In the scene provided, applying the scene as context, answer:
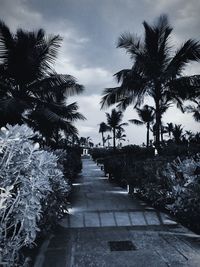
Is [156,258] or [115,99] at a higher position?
[115,99]

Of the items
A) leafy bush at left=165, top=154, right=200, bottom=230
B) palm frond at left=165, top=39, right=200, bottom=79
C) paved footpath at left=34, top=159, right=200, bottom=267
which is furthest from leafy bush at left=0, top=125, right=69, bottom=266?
palm frond at left=165, top=39, right=200, bottom=79

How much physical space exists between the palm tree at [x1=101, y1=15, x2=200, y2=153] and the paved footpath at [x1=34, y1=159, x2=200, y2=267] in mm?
7996

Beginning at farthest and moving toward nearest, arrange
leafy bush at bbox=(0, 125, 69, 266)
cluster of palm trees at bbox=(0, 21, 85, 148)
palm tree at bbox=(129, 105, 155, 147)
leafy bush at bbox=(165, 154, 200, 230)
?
palm tree at bbox=(129, 105, 155, 147) < cluster of palm trees at bbox=(0, 21, 85, 148) < leafy bush at bbox=(165, 154, 200, 230) < leafy bush at bbox=(0, 125, 69, 266)

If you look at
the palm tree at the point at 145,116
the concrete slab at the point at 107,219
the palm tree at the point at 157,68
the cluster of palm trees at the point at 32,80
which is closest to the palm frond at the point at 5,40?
the cluster of palm trees at the point at 32,80

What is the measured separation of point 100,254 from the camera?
4801mm

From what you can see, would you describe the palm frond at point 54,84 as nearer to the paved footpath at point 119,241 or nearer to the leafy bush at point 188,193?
the paved footpath at point 119,241

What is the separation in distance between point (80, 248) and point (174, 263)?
1595mm

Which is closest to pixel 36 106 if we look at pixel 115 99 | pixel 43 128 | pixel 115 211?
pixel 43 128

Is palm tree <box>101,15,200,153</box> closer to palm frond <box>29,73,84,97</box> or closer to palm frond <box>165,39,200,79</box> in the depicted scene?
palm frond <box>165,39,200,79</box>

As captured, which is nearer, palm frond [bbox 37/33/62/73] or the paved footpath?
the paved footpath

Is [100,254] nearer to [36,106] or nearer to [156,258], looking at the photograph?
[156,258]

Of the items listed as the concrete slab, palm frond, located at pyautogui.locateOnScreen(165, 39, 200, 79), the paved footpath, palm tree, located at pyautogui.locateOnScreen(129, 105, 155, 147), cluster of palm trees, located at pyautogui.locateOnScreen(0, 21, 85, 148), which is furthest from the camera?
palm tree, located at pyautogui.locateOnScreen(129, 105, 155, 147)

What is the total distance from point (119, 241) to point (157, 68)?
10.8 m

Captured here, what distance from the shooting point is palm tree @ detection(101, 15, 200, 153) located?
14.6 metres
